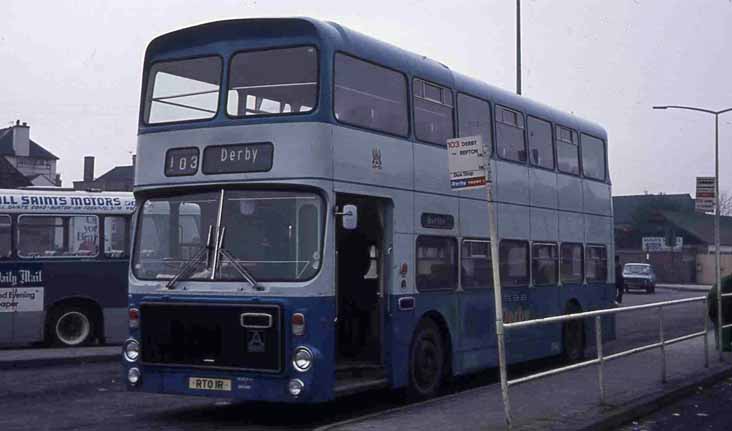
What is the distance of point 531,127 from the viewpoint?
680 inches

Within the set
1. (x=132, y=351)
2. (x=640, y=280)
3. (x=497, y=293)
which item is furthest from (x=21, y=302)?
(x=640, y=280)

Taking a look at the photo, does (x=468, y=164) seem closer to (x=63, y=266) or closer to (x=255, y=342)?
(x=255, y=342)

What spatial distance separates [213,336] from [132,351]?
3.68 ft

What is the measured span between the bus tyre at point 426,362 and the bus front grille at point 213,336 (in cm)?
264

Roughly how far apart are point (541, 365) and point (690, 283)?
221ft

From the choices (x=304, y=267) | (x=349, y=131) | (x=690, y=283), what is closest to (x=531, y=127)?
(x=349, y=131)

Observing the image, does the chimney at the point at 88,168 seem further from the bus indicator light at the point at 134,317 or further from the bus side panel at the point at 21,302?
the bus indicator light at the point at 134,317

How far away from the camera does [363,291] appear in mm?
12945

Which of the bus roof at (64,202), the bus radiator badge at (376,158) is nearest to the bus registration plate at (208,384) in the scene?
the bus radiator badge at (376,158)

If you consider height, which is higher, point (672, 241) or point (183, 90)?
point (672, 241)

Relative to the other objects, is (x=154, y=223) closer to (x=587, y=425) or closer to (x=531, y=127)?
(x=587, y=425)

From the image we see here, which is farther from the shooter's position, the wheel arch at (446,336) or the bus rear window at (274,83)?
the wheel arch at (446,336)

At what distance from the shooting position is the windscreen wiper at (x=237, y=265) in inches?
440

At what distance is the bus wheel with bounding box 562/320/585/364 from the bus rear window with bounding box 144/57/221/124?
5.80m
